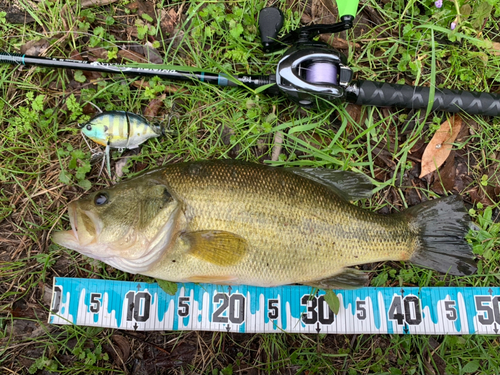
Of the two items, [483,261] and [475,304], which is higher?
[483,261]

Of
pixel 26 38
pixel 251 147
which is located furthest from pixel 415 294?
pixel 26 38

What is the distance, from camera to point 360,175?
2740 mm

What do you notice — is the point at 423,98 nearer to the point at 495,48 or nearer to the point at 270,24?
the point at 495,48

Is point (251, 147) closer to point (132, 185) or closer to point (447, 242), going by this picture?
point (132, 185)

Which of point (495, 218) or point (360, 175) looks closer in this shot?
point (360, 175)

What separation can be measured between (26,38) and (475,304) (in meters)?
4.80

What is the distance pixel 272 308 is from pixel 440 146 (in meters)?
2.18

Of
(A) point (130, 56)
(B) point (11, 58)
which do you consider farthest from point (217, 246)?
(B) point (11, 58)

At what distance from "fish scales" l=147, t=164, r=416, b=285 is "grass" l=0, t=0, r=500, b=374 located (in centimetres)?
57

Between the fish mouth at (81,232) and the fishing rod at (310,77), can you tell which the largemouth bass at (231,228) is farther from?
the fishing rod at (310,77)

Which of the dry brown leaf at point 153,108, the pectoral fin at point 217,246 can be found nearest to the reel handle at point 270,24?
the dry brown leaf at point 153,108

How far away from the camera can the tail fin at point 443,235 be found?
276 cm

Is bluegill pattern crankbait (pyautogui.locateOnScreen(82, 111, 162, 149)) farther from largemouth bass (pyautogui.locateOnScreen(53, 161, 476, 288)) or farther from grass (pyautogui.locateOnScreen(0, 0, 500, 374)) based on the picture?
largemouth bass (pyautogui.locateOnScreen(53, 161, 476, 288))

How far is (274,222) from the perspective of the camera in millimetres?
2377
